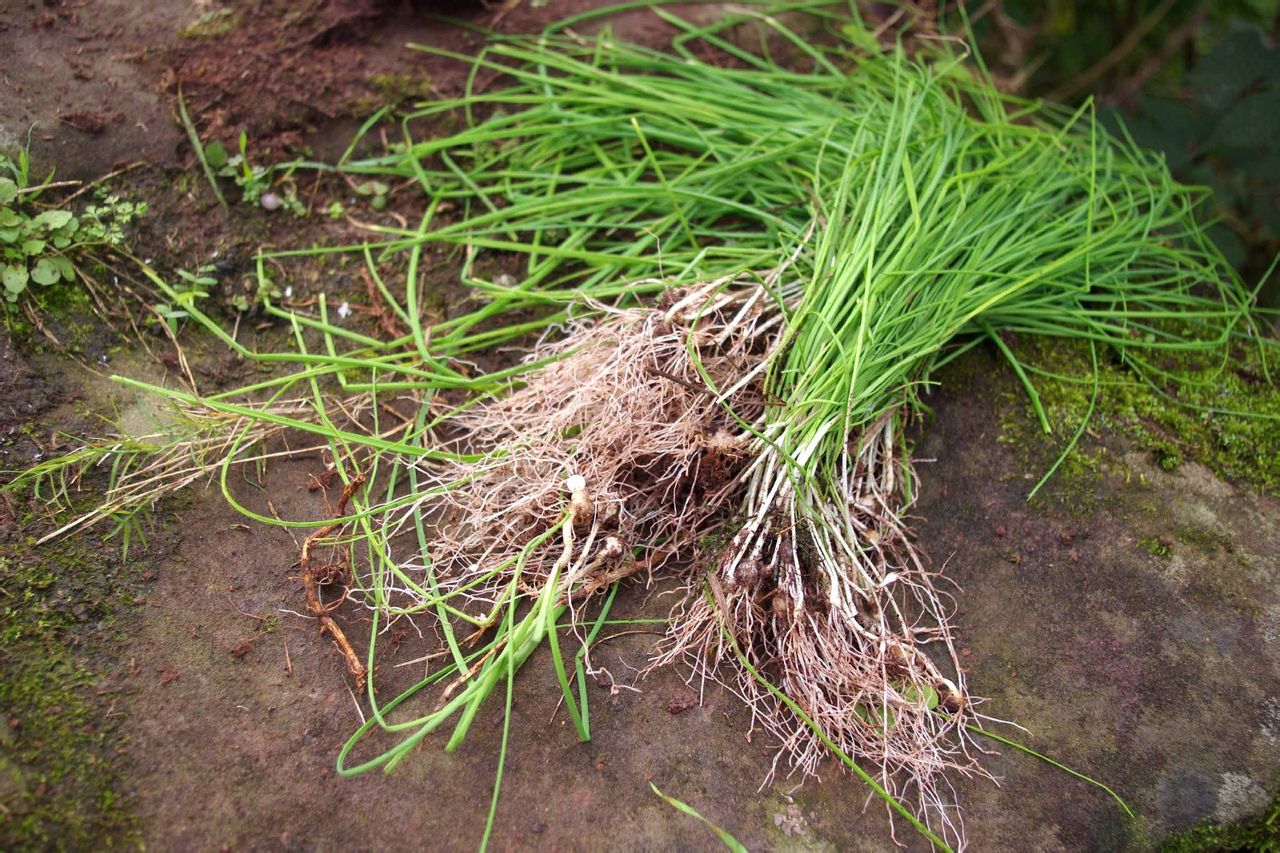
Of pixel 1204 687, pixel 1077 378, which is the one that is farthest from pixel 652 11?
pixel 1204 687

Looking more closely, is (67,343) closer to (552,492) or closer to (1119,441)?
(552,492)

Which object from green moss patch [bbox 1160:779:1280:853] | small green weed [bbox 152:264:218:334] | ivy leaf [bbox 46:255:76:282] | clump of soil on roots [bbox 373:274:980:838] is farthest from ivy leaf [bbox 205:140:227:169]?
green moss patch [bbox 1160:779:1280:853]

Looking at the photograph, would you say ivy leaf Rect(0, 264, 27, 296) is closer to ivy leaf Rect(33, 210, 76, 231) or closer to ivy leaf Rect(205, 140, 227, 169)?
ivy leaf Rect(33, 210, 76, 231)

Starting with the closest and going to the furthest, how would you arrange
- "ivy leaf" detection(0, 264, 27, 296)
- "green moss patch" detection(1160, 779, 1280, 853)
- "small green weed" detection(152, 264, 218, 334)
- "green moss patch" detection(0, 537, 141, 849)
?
"green moss patch" detection(0, 537, 141, 849), "green moss patch" detection(1160, 779, 1280, 853), "ivy leaf" detection(0, 264, 27, 296), "small green weed" detection(152, 264, 218, 334)

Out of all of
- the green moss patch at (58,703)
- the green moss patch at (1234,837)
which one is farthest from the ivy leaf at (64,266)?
the green moss patch at (1234,837)

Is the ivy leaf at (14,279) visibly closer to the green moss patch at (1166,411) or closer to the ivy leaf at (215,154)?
the ivy leaf at (215,154)
